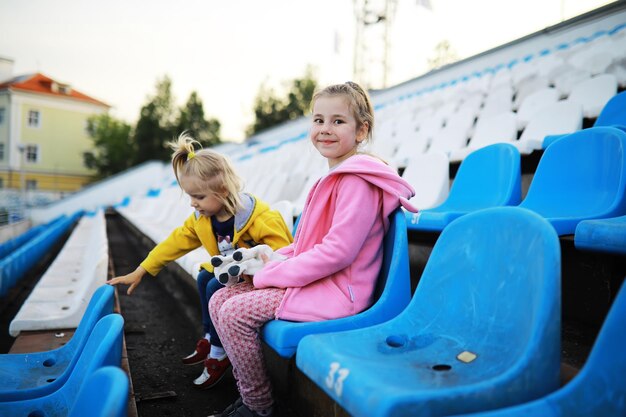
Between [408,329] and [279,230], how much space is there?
841 mm

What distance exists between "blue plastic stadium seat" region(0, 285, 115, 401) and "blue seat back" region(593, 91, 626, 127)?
2294mm

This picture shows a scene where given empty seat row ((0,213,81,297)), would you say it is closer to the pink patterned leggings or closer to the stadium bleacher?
the stadium bleacher

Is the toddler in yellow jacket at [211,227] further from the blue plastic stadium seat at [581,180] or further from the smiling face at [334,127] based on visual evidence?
the blue plastic stadium seat at [581,180]

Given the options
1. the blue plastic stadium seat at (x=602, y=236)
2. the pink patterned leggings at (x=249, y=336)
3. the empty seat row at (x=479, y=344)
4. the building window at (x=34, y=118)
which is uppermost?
the building window at (x=34, y=118)

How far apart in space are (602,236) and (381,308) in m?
0.55

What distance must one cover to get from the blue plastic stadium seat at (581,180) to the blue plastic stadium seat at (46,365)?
4.59 feet

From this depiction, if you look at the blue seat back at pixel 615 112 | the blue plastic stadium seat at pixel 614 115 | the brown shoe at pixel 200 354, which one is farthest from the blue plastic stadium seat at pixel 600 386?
the blue seat back at pixel 615 112

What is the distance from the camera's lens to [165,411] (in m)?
1.58

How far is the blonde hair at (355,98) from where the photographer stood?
1482 mm

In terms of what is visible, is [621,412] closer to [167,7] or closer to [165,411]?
[165,411]

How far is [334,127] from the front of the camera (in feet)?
4.88

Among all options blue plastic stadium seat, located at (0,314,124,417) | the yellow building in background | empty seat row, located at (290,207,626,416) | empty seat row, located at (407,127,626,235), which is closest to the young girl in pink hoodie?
empty seat row, located at (290,207,626,416)

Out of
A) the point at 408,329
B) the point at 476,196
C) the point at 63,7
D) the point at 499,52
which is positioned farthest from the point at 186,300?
the point at 499,52

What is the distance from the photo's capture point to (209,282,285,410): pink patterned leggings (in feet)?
4.14
